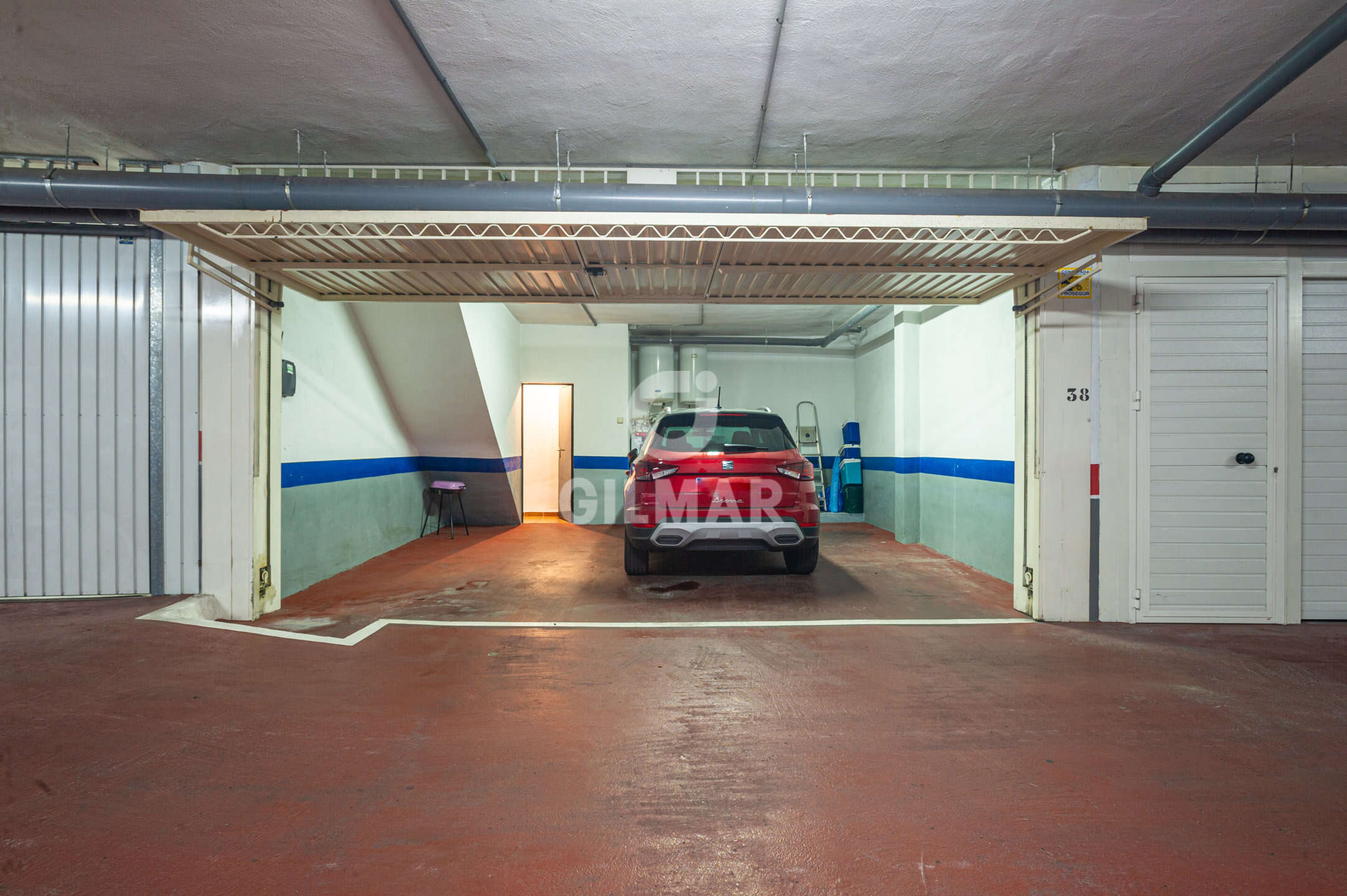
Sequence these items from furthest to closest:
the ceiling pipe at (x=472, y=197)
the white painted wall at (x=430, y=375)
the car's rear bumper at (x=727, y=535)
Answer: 1. the white painted wall at (x=430, y=375)
2. the car's rear bumper at (x=727, y=535)
3. the ceiling pipe at (x=472, y=197)

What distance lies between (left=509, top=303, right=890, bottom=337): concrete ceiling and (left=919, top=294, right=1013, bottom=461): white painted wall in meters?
1.49

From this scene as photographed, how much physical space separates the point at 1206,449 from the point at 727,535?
3.52m

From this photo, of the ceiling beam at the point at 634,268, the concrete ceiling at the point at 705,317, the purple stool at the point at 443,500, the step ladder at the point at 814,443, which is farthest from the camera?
the step ladder at the point at 814,443

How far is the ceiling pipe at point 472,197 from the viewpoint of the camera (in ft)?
11.8

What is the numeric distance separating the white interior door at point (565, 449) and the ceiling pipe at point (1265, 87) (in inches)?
306

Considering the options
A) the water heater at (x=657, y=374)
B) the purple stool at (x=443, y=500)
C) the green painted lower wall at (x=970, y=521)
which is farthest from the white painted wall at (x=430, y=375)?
the green painted lower wall at (x=970, y=521)

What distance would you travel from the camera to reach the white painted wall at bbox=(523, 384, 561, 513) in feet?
37.9

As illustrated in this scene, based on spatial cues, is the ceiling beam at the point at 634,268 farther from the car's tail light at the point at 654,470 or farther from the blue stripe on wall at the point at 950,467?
the blue stripe on wall at the point at 950,467

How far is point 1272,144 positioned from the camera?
400 centimetres

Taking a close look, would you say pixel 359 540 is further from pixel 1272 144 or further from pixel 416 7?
pixel 1272 144

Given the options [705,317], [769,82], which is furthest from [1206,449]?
[705,317]

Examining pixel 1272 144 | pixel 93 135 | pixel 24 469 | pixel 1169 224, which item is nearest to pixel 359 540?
pixel 24 469

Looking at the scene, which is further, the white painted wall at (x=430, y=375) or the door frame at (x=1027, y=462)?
the white painted wall at (x=430, y=375)

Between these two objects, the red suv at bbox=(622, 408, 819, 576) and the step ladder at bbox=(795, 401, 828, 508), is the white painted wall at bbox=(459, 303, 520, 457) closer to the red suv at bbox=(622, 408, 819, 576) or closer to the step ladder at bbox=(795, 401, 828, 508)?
the red suv at bbox=(622, 408, 819, 576)
